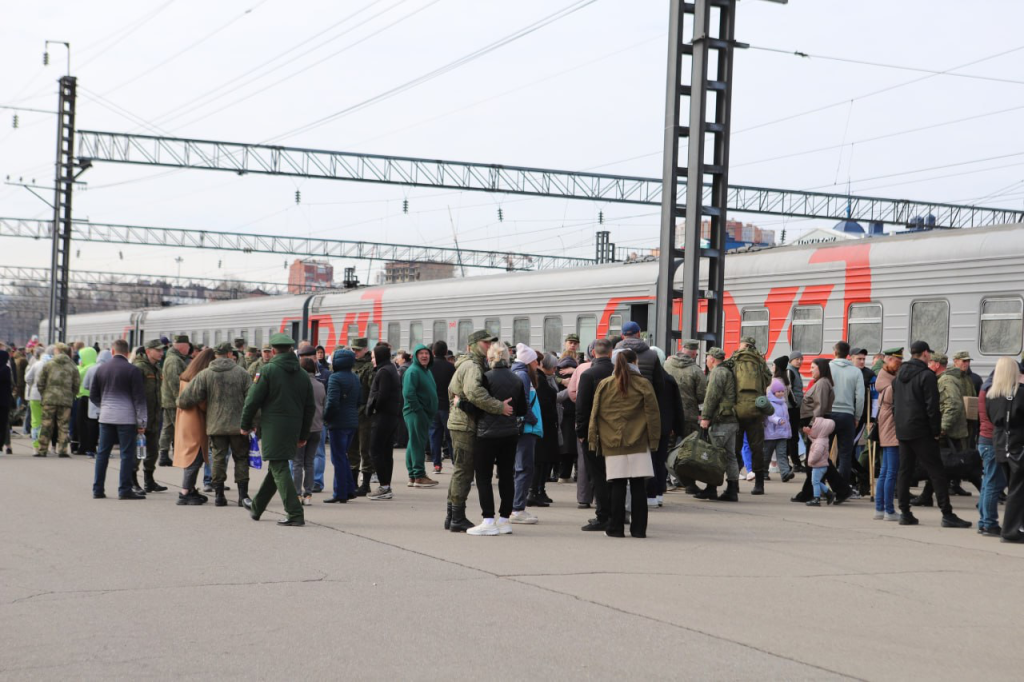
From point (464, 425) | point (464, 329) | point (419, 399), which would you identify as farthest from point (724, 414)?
point (464, 329)

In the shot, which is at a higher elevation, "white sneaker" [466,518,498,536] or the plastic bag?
the plastic bag

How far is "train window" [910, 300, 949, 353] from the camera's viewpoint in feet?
58.0

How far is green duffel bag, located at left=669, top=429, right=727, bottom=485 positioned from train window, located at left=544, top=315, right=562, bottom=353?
1085 cm

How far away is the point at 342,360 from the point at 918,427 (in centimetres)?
646

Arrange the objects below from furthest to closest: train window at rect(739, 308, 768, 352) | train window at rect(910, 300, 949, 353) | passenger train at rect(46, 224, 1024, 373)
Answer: train window at rect(739, 308, 768, 352), train window at rect(910, 300, 949, 353), passenger train at rect(46, 224, 1024, 373)

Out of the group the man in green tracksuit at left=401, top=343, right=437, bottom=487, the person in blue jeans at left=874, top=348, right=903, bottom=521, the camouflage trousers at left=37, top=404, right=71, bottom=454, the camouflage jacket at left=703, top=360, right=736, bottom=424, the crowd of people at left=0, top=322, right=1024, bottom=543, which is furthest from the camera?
the camouflage trousers at left=37, top=404, right=71, bottom=454

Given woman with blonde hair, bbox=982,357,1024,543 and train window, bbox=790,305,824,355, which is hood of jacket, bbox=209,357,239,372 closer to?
woman with blonde hair, bbox=982,357,1024,543

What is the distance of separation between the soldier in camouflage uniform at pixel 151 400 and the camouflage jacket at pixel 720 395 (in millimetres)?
6792

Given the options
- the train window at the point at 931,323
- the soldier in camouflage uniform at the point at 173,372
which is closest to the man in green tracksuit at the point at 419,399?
the soldier in camouflage uniform at the point at 173,372

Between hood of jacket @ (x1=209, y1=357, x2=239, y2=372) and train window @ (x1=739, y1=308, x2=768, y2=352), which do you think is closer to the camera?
hood of jacket @ (x1=209, y1=357, x2=239, y2=372)

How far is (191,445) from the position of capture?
13.4m

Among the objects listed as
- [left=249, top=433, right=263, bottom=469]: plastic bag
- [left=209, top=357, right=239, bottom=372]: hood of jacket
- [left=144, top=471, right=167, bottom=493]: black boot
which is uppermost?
[left=209, top=357, right=239, bottom=372]: hood of jacket

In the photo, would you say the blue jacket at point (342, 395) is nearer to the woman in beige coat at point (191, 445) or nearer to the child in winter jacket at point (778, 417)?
the woman in beige coat at point (191, 445)

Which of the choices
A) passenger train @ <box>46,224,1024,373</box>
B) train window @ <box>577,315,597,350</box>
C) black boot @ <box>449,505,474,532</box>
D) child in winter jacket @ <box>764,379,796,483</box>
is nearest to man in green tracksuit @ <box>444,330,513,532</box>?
black boot @ <box>449,505,474,532</box>
